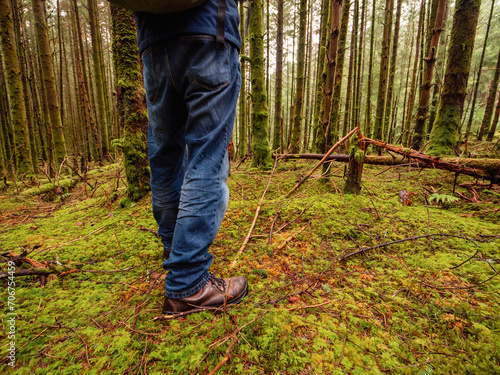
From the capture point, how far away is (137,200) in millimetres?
3008

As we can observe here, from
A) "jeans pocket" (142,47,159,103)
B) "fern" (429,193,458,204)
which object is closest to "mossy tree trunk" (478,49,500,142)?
"fern" (429,193,458,204)

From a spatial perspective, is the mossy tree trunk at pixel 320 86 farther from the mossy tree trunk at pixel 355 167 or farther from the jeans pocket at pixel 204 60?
the jeans pocket at pixel 204 60

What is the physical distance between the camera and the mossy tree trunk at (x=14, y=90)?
558 centimetres

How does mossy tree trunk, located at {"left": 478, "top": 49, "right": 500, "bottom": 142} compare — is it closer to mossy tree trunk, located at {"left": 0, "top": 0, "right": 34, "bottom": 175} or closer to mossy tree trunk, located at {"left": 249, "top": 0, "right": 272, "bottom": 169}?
mossy tree trunk, located at {"left": 249, "top": 0, "right": 272, "bottom": 169}

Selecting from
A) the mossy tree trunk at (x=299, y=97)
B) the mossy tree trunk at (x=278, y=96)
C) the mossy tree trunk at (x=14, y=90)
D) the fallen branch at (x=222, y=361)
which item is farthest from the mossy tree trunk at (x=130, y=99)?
the mossy tree trunk at (x=299, y=97)

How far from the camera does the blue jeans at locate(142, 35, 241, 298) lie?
118 cm

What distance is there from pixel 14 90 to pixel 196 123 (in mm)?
8176

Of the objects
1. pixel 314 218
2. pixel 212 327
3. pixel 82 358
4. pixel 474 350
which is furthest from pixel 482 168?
pixel 82 358

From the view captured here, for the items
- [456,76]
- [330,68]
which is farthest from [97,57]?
[456,76]

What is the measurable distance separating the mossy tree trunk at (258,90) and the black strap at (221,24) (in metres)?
3.43

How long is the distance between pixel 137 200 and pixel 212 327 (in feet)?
7.86

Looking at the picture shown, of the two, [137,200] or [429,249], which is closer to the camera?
[429,249]

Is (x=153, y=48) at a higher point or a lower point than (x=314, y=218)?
higher

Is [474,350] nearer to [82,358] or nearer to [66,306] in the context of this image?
[82,358]
